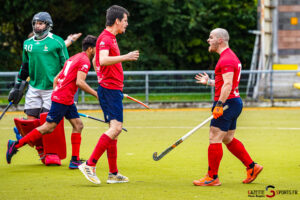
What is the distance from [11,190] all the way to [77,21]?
22.0 metres

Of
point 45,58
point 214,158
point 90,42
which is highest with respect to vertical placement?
point 90,42

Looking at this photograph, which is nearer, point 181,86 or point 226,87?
point 226,87

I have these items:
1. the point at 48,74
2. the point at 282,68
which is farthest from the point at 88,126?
the point at 282,68

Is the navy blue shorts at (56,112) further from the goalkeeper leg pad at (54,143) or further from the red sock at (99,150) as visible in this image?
the red sock at (99,150)

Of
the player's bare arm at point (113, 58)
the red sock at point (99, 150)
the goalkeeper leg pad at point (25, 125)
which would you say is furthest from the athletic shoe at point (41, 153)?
the player's bare arm at point (113, 58)

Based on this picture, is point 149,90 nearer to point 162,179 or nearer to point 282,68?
point 282,68

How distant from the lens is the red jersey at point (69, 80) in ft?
28.0

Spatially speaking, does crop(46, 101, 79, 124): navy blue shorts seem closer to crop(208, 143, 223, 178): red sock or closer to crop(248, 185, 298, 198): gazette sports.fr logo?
crop(208, 143, 223, 178): red sock

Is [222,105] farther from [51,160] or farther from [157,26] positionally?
→ [157,26]

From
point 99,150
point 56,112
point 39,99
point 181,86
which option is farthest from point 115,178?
point 181,86


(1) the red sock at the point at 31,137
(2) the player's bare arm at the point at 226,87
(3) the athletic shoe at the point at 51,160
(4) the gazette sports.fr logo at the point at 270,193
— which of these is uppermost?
(2) the player's bare arm at the point at 226,87

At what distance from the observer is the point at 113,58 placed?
710cm

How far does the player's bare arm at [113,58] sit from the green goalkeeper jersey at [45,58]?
206 centimetres

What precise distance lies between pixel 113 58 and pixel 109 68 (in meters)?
0.34
